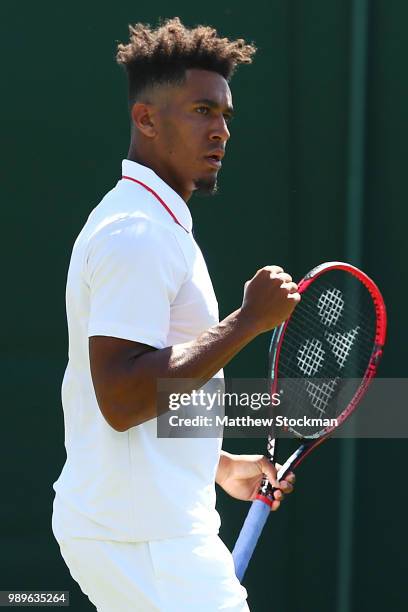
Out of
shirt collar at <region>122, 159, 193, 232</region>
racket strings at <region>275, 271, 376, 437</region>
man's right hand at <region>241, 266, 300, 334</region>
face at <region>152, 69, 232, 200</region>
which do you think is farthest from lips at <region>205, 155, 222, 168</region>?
racket strings at <region>275, 271, 376, 437</region>

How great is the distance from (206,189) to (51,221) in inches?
54.6

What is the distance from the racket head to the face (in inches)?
21.6

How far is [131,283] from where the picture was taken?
6.42 ft

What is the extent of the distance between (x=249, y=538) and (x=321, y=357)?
709mm

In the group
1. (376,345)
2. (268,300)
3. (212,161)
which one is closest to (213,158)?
(212,161)

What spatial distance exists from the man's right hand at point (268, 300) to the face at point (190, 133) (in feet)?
1.06

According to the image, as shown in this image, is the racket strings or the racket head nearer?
the racket head

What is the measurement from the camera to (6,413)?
12.0 ft

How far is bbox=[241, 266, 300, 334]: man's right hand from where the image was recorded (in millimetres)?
2037

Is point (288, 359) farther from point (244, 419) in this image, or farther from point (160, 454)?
point (160, 454)

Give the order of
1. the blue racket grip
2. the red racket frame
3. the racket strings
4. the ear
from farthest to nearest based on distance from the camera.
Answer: the racket strings → the red racket frame → the blue racket grip → the ear

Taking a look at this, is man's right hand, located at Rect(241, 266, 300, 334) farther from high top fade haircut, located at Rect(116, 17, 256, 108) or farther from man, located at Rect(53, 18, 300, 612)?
high top fade haircut, located at Rect(116, 17, 256, 108)

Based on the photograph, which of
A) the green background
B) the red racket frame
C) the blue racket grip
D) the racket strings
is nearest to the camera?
the blue racket grip

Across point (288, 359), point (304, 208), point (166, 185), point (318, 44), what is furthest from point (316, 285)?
point (166, 185)
